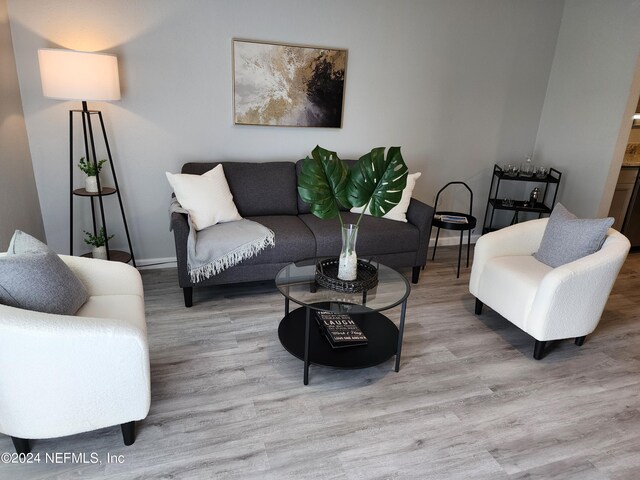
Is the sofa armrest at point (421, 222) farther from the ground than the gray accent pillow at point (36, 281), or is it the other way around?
the gray accent pillow at point (36, 281)

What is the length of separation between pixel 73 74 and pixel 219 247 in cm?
134

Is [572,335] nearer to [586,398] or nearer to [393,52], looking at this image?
[586,398]

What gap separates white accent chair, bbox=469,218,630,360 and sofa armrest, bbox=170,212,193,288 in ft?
6.30

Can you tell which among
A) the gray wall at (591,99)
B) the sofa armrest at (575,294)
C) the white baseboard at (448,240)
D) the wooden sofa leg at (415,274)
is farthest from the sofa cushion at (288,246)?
the gray wall at (591,99)

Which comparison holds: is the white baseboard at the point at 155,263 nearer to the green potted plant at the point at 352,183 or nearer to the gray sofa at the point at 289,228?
the gray sofa at the point at 289,228

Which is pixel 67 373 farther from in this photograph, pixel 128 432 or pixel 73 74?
pixel 73 74

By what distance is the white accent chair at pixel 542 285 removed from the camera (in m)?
2.32

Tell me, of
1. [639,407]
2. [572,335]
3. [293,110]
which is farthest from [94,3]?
[639,407]

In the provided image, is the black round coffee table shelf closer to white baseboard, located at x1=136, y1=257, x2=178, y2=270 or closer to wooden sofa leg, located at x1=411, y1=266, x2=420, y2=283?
wooden sofa leg, located at x1=411, y1=266, x2=420, y2=283

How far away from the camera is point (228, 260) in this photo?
286 centimetres

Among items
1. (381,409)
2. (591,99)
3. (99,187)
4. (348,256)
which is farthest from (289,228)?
(591,99)

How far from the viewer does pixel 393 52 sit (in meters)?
3.68

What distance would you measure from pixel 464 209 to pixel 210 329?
2.90 meters

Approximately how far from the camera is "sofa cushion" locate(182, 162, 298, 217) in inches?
132
